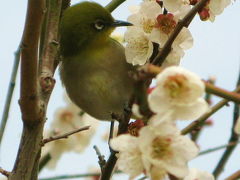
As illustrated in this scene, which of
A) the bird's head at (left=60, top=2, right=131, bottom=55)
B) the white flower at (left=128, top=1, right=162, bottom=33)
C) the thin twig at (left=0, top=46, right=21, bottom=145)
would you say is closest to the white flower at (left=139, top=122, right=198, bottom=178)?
the white flower at (left=128, top=1, right=162, bottom=33)

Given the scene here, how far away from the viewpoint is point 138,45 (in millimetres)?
2498

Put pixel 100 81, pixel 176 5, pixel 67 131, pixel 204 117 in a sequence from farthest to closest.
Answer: pixel 67 131 → pixel 100 81 → pixel 176 5 → pixel 204 117

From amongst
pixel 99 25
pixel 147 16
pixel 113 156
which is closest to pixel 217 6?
pixel 147 16

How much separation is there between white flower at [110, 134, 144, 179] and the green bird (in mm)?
1836

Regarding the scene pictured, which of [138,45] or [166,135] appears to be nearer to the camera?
[166,135]

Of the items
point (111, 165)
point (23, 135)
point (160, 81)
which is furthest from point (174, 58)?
point (160, 81)

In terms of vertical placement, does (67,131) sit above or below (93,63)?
below

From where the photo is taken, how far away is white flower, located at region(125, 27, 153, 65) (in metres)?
2.49

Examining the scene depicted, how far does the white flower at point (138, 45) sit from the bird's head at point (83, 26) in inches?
54.3

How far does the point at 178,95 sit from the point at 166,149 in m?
0.18

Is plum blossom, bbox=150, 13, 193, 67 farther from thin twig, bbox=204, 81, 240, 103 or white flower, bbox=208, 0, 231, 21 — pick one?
thin twig, bbox=204, 81, 240, 103

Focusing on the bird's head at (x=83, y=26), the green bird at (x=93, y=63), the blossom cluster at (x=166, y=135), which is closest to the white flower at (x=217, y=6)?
the blossom cluster at (x=166, y=135)

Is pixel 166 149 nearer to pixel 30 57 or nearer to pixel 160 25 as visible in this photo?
pixel 30 57

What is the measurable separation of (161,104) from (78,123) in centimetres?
236
